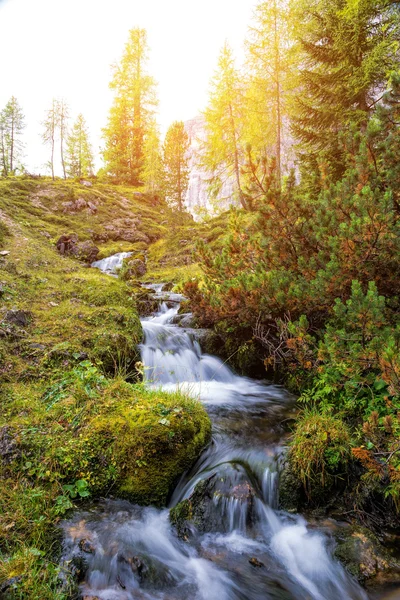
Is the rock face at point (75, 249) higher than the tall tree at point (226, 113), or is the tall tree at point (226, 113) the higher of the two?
the tall tree at point (226, 113)

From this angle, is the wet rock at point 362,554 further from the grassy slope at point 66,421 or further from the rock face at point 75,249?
the rock face at point 75,249

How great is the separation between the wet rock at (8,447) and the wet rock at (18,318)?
235 cm

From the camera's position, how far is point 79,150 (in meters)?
35.7

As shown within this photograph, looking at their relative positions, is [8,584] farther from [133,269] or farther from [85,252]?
[85,252]

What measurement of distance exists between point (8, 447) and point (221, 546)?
239 cm

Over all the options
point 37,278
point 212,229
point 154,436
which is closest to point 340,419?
point 154,436

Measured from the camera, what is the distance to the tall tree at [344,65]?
7812mm

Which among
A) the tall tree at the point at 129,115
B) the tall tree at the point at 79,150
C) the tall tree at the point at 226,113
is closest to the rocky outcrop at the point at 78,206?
the tall tree at the point at 226,113

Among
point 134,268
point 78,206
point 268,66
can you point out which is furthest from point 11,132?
point 134,268

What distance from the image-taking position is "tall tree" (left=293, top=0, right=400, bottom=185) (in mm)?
7812

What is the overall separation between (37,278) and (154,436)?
5.48m

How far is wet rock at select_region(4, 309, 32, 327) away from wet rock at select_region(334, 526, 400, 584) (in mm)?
5325

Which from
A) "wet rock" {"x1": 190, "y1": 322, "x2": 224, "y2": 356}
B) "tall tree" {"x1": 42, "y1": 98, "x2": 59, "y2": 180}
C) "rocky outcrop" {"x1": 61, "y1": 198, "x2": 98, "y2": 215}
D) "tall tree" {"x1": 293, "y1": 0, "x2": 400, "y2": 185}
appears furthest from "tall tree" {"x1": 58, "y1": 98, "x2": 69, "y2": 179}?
"wet rock" {"x1": 190, "y1": 322, "x2": 224, "y2": 356}

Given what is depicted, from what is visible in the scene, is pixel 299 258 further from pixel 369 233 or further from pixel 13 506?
pixel 13 506
